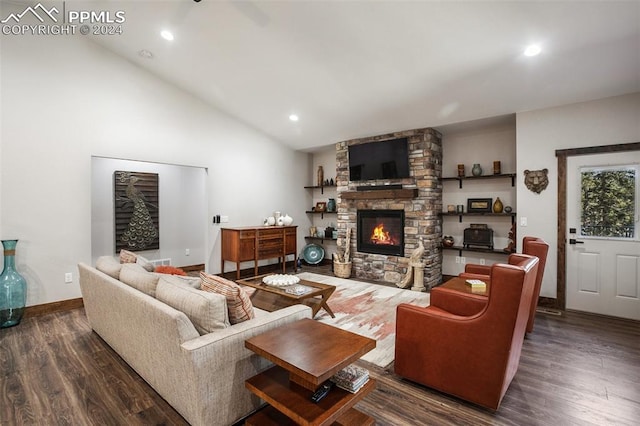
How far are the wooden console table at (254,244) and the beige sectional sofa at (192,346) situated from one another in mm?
2998

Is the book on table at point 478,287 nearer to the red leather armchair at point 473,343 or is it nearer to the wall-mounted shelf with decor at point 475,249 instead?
the red leather armchair at point 473,343

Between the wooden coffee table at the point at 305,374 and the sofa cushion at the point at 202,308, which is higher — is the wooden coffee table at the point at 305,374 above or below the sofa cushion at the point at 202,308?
below

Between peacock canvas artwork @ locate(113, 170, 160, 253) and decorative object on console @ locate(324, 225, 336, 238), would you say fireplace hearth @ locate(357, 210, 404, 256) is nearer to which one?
decorative object on console @ locate(324, 225, 336, 238)

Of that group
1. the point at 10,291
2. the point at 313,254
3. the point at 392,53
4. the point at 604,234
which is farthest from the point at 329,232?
the point at 10,291

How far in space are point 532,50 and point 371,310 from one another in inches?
134

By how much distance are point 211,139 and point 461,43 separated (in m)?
4.26

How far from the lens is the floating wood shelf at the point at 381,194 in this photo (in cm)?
506

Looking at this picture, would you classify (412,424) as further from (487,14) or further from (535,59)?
(535,59)

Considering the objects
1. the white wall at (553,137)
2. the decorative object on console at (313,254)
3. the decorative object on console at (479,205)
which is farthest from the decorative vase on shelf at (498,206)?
the decorative object on console at (313,254)

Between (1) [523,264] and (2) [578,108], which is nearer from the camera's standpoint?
(1) [523,264]

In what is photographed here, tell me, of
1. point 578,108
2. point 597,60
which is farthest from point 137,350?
point 578,108

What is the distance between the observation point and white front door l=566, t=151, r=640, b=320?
141 inches

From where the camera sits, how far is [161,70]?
4.68 metres

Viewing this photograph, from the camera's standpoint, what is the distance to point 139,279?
93.1 inches
